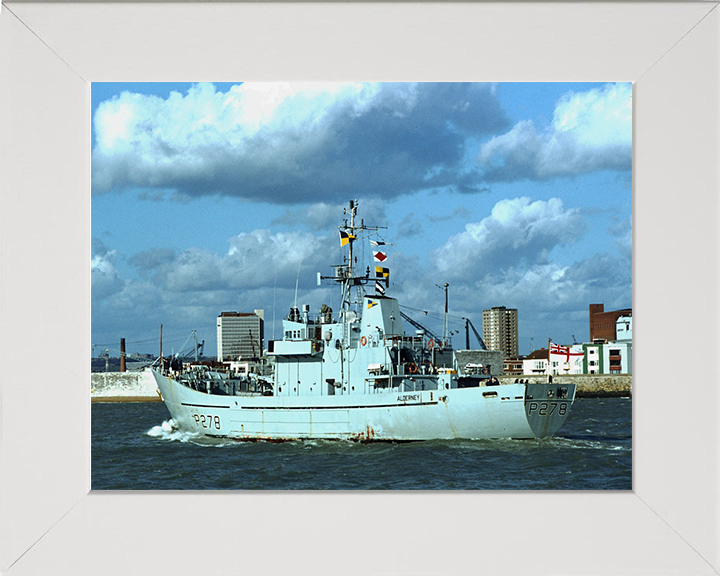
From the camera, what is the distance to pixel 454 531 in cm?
510

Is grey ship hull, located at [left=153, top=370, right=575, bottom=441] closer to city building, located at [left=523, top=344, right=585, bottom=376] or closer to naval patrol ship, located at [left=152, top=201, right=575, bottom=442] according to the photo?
naval patrol ship, located at [left=152, top=201, right=575, bottom=442]

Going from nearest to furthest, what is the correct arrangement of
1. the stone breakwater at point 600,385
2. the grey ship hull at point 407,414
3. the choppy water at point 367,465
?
the choppy water at point 367,465 → the grey ship hull at point 407,414 → the stone breakwater at point 600,385

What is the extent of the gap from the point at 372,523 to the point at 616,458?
37.7ft

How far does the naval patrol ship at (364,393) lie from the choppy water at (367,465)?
354mm

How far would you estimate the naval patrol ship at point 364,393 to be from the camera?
612 inches

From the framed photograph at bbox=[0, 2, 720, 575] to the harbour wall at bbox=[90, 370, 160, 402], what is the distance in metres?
44.6

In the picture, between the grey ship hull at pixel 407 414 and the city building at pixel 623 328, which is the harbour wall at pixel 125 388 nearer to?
the city building at pixel 623 328

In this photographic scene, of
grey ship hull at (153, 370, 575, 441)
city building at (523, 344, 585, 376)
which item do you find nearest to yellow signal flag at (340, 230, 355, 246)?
grey ship hull at (153, 370, 575, 441)

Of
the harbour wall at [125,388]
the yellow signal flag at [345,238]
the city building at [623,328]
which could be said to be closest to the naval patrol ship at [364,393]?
the yellow signal flag at [345,238]
